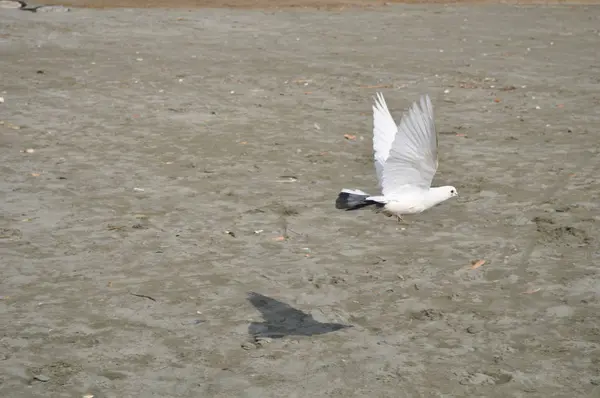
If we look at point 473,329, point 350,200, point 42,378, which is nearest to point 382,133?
point 350,200

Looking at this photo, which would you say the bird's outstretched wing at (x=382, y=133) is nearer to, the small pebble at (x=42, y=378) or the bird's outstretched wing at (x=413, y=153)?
the bird's outstretched wing at (x=413, y=153)

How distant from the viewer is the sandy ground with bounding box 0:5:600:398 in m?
5.12

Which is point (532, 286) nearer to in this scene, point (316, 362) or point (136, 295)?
A: point (316, 362)

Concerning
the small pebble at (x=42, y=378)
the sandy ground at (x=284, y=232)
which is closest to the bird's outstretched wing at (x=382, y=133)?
the sandy ground at (x=284, y=232)

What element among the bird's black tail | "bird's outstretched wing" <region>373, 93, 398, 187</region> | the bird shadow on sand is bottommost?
the bird shadow on sand

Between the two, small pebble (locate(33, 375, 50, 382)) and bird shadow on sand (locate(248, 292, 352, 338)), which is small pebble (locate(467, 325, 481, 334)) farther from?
small pebble (locate(33, 375, 50, 382))

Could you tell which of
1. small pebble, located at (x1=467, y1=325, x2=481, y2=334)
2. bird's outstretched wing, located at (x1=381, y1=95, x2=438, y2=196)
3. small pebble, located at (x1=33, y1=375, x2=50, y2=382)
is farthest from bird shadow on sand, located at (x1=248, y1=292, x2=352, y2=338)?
small pebble, located at (x1=33, y1=375, x2=50, y2=382)

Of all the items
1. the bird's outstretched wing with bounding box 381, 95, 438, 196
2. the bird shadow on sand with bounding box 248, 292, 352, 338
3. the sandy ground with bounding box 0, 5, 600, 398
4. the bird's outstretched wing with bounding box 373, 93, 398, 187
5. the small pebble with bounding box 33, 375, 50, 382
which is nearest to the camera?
the small pebble with bounding box 33, 375, 50, 382

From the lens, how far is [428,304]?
5.92m

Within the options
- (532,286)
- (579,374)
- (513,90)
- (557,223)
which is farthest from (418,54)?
(579,374)

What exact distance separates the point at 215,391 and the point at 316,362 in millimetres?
593

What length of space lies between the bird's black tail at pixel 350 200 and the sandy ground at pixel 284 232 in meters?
0.61

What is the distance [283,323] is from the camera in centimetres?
562

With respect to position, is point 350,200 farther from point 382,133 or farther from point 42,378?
point 42,378
